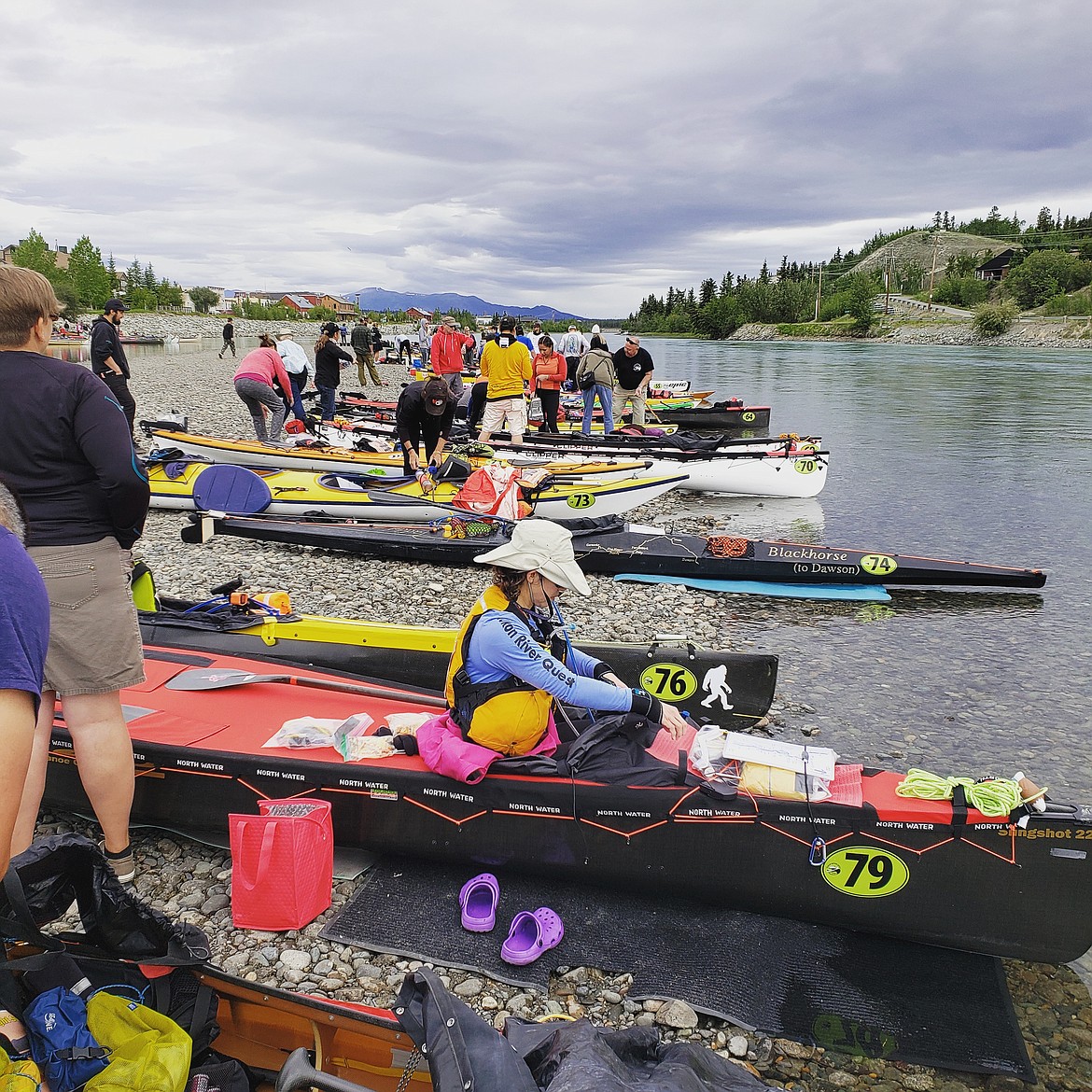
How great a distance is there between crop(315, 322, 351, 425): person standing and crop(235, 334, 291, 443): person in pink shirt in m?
1.66

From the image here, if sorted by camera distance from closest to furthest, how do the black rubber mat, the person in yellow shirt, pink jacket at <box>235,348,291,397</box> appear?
1. the black rubber mat
2. pink jacket at <box>235,348,291,397</box>
3. the person in yellow shirt

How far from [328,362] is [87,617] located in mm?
12507

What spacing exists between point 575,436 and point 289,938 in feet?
39.7

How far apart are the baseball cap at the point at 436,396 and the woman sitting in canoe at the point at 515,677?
622 centimetres

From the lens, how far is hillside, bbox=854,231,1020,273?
5763 inches

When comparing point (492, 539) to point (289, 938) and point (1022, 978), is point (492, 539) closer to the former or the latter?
point (289, 938)

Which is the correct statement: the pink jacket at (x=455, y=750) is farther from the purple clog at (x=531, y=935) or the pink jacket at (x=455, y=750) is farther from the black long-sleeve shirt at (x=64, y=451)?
the black long-sleeve shirt at (x=64, y=451)

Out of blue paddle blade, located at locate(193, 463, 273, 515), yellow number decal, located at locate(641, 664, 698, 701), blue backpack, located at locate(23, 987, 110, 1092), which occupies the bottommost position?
yellow number decal, located at locate(641, 664, 698, 701)

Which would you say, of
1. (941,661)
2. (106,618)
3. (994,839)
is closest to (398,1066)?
(106,618)

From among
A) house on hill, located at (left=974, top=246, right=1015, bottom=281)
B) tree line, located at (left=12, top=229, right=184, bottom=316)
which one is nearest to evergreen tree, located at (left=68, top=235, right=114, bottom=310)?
tree line, located at (left=12, top=229, right=184, bottom=316)

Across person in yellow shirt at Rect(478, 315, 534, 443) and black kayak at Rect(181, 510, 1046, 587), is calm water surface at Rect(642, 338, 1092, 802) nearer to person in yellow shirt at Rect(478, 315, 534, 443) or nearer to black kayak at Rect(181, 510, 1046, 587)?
black kayak at Rect(181, 510, 1046, 587)

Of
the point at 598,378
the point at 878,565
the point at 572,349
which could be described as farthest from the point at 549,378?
the point at 878,565

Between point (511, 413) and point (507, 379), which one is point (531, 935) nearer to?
point (507, 379)

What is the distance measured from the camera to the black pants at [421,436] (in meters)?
10.3
